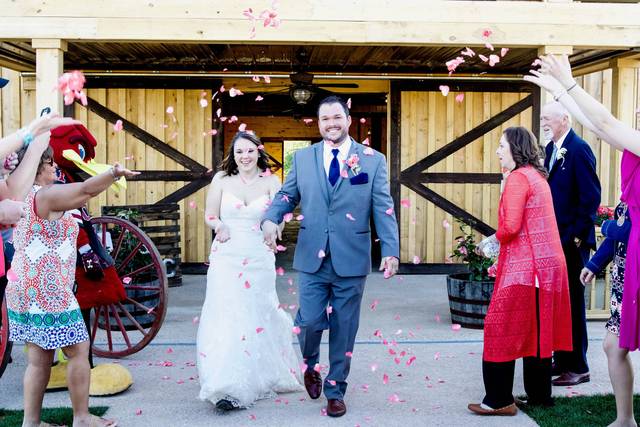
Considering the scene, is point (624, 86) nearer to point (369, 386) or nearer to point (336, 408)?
point (369, 386)

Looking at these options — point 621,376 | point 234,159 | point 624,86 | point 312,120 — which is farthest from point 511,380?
point 312,120

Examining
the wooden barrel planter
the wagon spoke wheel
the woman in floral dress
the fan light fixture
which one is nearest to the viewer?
the woman in floral dress

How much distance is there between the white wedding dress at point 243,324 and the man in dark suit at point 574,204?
1.90 m

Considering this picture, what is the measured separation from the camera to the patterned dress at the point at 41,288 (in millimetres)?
3609

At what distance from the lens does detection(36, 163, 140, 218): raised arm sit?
333 centimetres

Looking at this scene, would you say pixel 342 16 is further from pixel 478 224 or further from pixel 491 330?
pixel 478 224

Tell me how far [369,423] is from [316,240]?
1.09 meters

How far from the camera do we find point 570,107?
11.6ft

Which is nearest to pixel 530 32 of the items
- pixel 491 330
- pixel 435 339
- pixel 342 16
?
pixel 342 16

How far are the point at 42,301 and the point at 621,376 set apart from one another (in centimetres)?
297

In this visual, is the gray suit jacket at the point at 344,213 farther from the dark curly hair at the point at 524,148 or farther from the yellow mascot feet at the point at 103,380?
the yellow mascot feet at the point at 103,380

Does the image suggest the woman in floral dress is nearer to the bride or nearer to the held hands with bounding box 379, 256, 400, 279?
the bride

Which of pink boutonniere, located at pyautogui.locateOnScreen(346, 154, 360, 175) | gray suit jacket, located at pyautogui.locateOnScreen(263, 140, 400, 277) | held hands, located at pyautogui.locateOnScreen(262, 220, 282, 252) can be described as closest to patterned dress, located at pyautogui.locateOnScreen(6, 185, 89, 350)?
held hands, located at pyautogui.locateOnScreen(262, 220, 282, 252)

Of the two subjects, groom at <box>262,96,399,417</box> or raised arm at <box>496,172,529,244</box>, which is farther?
groom at <box>262,96,399,417</box>
